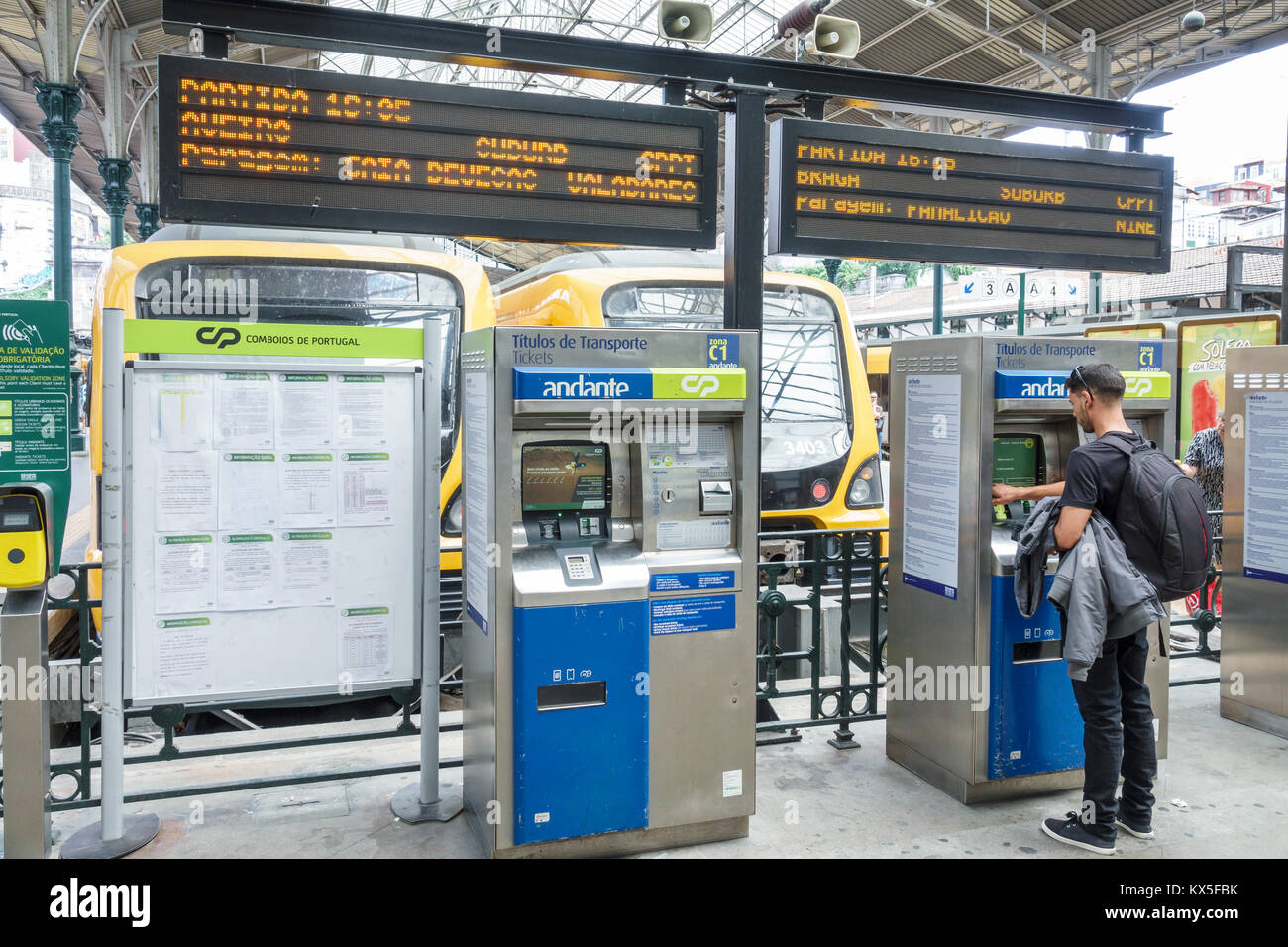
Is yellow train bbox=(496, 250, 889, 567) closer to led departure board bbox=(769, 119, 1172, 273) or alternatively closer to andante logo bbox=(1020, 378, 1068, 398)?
led departure board bbox=(769, 119, 1172, 273)

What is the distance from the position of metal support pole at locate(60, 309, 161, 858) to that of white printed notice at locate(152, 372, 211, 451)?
0.12 m

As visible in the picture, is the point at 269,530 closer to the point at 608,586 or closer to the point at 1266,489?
the point at 608,586

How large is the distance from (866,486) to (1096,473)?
13.6 ft

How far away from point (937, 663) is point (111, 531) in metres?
3.33

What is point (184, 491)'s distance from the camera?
3543 mm

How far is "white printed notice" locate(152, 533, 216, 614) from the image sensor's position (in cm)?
353

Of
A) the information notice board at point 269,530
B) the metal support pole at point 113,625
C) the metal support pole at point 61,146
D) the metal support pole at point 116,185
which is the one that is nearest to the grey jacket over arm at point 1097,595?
the information notice board at point 269,530

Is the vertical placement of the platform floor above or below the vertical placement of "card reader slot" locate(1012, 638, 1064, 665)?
below

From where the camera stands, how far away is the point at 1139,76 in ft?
44.5

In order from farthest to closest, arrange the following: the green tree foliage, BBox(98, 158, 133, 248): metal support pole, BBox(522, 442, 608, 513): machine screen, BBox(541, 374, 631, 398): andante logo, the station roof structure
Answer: the green tree foliage < BBox(98, 158, 133, 248): metal support pole < the station roof structure < BBox(522, 442, 608, 513): machine screen < BBox(541, 374, 631, 398): andante logo

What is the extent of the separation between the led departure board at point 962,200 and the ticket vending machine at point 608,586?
96 centimetres

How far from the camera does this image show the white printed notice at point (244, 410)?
3559 mm

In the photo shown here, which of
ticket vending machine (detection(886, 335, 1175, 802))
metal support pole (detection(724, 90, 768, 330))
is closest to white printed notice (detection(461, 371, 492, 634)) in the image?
metal support pole (detection(724, 90, 768, 330))

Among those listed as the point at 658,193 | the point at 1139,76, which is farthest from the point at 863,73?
the point at 1139,76
